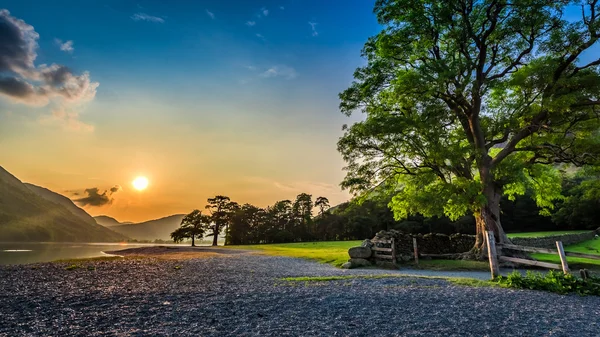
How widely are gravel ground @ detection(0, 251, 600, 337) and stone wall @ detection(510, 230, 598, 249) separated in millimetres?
22717

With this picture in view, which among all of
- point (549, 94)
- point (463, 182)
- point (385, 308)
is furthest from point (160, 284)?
point (549, 94)

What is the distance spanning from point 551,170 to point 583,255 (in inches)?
627

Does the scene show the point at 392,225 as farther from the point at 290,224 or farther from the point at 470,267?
the point at 470,267

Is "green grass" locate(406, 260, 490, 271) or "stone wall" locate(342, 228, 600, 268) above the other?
"stone wall" locate(342, 228, 600, 268)

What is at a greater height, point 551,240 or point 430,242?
point 430,242

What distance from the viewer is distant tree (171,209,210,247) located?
65.6 m

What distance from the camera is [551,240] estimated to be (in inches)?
1150

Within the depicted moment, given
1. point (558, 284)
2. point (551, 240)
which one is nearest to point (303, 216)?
point (551, 240)

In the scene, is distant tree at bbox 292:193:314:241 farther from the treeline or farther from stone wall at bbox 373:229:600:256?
stone wall at bbox 373:229:600:256

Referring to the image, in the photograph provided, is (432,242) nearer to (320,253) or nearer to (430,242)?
(430,242)

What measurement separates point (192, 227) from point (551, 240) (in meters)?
62.0

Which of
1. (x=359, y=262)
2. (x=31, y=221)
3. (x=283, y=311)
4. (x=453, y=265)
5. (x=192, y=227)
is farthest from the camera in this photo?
(x=31, y=221)

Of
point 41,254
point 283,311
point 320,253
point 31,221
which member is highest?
point 31,221

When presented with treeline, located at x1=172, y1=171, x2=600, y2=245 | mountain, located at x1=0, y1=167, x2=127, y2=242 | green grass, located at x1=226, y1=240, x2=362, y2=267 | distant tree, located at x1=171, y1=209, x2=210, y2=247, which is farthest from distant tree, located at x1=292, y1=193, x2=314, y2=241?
mountain, located at x1=0, y1=167, x2=127, y2=242
